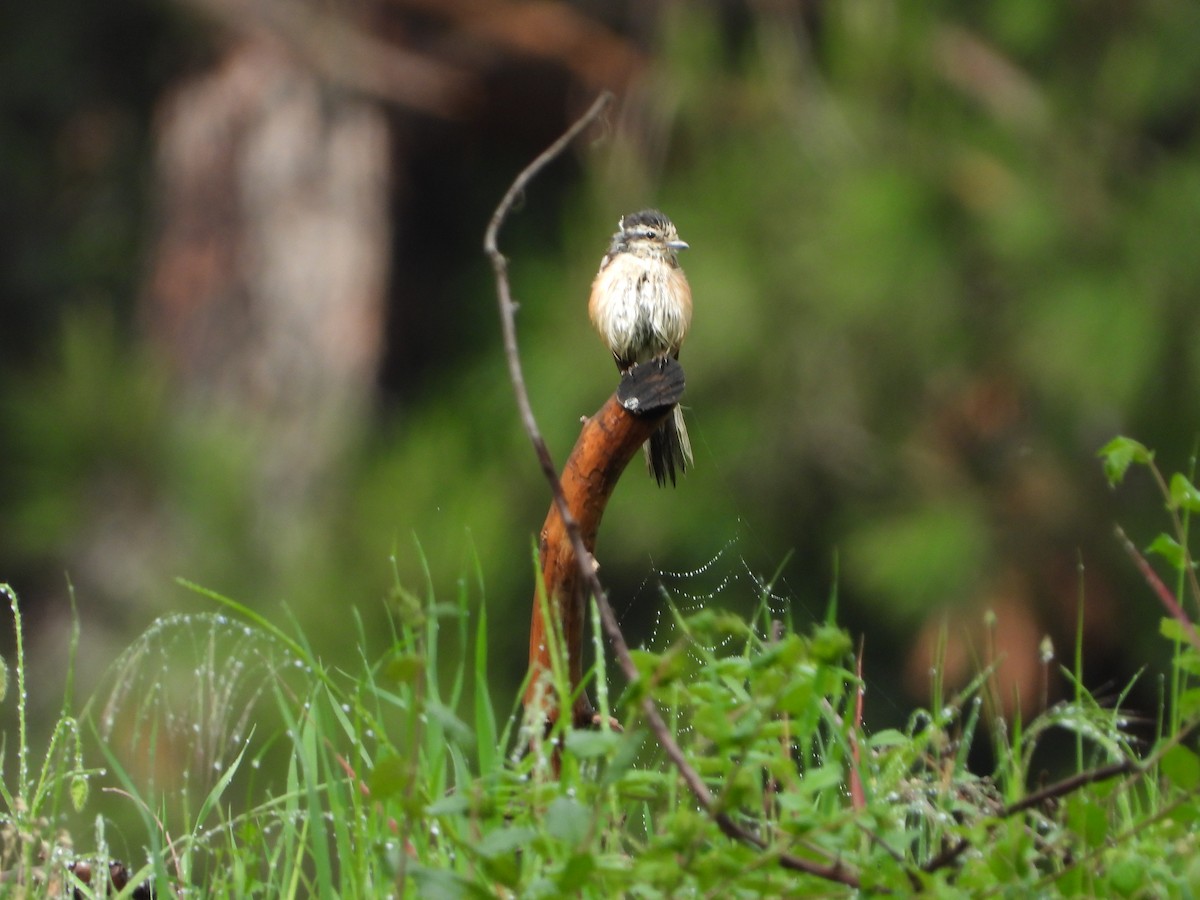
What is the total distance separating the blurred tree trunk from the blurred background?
22 millimetres

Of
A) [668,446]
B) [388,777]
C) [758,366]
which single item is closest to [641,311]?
[668,446]

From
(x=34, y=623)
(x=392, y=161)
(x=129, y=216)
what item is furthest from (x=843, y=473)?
(x=129, y=216)

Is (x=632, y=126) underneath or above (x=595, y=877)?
above

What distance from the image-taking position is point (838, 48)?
5449 mm

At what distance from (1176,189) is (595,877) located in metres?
4.23

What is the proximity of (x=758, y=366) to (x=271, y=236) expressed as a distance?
259cm

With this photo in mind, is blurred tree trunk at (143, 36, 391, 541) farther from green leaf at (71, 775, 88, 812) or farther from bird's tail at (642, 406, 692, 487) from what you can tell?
green leaf at (71, 775, 88, 812)

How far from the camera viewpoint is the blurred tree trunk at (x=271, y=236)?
6.80 metres

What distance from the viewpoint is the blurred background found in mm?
5035

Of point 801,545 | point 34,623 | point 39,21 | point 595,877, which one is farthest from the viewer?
point 39,21

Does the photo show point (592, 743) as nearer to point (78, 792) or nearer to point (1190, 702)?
point (1190, 702)

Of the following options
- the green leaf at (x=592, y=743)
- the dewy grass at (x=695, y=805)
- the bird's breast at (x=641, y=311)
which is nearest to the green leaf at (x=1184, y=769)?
the dewy grass at (x=695, y=805)

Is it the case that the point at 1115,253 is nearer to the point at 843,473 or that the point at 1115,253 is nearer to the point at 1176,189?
the point at 1176,189

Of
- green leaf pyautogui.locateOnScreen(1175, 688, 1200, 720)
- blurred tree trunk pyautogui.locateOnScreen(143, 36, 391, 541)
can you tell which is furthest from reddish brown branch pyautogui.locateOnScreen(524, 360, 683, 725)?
blurred tree trunk pyautogui.locateOnScreen(143, 36, 391, 541)
